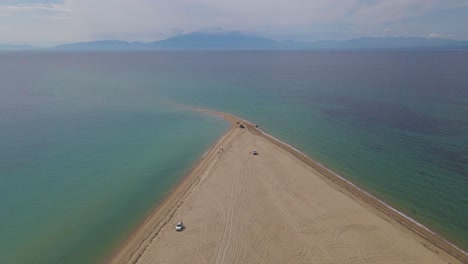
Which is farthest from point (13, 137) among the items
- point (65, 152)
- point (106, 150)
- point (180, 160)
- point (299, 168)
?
point (299, 168)

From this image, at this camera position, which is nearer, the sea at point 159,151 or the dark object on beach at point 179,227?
the dark object on beach at point 179,227

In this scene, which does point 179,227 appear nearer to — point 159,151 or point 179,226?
point 179,226

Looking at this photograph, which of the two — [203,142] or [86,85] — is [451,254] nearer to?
[203,142]

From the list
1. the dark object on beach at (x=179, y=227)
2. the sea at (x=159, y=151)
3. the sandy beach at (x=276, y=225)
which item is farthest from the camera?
the sea at (x=159, y=151)

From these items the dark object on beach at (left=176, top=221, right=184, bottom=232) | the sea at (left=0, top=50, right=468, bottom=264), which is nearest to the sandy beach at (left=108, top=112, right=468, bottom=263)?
the dark object on beach at (left=176, top=221, right=184, bottom=232)

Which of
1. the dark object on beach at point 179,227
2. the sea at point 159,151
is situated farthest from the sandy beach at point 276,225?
the sea at point 159,151

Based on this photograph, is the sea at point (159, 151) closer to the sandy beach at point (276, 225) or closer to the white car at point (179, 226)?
the sandy beach at point (276, 225)

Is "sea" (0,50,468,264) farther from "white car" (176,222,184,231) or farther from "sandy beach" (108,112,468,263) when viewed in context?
"white car" (176,222,184,231)
